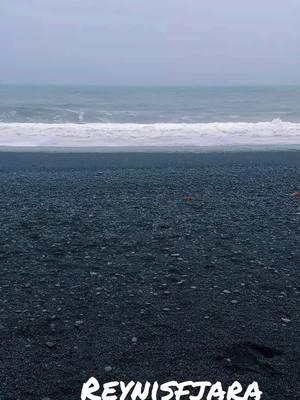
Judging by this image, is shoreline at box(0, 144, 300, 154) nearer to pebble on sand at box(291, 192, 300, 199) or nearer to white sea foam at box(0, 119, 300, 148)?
white sea foam at box(0, 119, 300, 148)

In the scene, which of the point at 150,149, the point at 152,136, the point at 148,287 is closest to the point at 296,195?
the point at 148,287

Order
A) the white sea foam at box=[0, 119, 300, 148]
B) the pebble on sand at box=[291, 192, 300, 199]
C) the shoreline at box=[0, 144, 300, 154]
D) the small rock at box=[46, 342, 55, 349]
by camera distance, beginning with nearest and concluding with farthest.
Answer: the small rock at box=[46, 342, 55, 349]
the pebble on sand at box=[291, 192, 300, 199]
the shoreline at box=[0, 144, 300, 154]
the white sea foam at box=[0, 119, 300, 148]

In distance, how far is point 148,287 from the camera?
5348 millimetres

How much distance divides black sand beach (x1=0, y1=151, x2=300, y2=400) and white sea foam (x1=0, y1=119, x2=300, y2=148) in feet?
32.5

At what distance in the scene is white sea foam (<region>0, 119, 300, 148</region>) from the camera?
20.3 m

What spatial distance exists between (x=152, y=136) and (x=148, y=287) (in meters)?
17.9

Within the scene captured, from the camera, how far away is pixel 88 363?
3895mm

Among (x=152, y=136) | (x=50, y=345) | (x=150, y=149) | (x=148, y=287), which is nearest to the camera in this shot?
(x=50, y=345)

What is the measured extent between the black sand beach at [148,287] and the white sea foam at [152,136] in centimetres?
991

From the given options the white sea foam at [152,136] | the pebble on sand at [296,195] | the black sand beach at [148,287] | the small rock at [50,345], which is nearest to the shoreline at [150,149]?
the white sea foam at [152,136]

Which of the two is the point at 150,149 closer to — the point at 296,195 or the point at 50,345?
the point at 296,195

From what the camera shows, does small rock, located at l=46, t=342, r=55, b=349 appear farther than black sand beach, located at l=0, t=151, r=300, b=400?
Yes

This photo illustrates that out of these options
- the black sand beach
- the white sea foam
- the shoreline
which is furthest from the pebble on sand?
the white sea foam

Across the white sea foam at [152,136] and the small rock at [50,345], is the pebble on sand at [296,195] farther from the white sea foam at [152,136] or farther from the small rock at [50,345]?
the white sea foam at [152,136]
